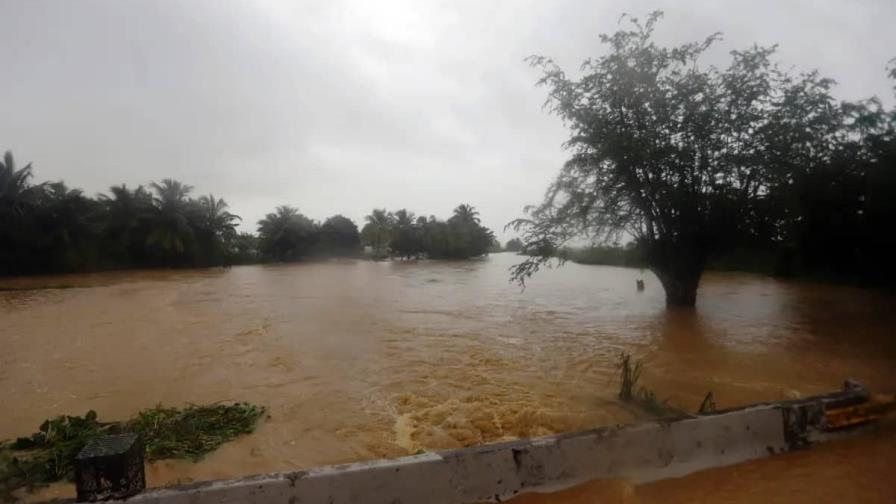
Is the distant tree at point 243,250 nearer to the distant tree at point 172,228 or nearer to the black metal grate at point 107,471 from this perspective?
the distant tree at point 172,228

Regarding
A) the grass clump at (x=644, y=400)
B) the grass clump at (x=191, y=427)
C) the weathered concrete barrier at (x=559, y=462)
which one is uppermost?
the weathered concrete barrier at (x=559, y=462)

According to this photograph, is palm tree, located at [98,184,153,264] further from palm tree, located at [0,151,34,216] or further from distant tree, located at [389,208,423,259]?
distant tree, located at [389,208,423,259]

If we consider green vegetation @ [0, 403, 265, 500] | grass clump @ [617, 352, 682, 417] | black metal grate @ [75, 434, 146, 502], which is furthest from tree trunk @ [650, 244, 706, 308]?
black metal grate @ [75, 434, 146, 502]

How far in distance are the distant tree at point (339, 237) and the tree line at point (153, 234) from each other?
106mm

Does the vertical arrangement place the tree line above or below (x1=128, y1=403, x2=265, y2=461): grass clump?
above

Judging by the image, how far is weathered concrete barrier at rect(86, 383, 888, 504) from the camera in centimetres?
278

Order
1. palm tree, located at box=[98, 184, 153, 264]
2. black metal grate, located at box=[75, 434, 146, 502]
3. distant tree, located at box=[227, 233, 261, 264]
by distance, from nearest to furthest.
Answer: black metal grate, located at box=[75, 434, 146, 502] < palm tree, located at box=[98, 184, 153, 264] < distant tree, located at box=[227, 233, 261, 264]

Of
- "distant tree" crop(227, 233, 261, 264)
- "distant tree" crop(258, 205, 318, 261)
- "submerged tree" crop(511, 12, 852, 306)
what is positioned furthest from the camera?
"distant tree" crop(258, 205, 318, 261)

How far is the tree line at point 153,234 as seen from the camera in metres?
27.1

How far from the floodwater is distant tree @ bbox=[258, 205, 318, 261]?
31493mm

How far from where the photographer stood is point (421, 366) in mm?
7711

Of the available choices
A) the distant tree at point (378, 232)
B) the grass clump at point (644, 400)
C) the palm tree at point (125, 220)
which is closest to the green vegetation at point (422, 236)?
the distant tree at point (378, 232)

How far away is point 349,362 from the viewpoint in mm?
7934

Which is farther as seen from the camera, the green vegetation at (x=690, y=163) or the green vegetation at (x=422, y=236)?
the green vegetation at (x=422, y=236)
